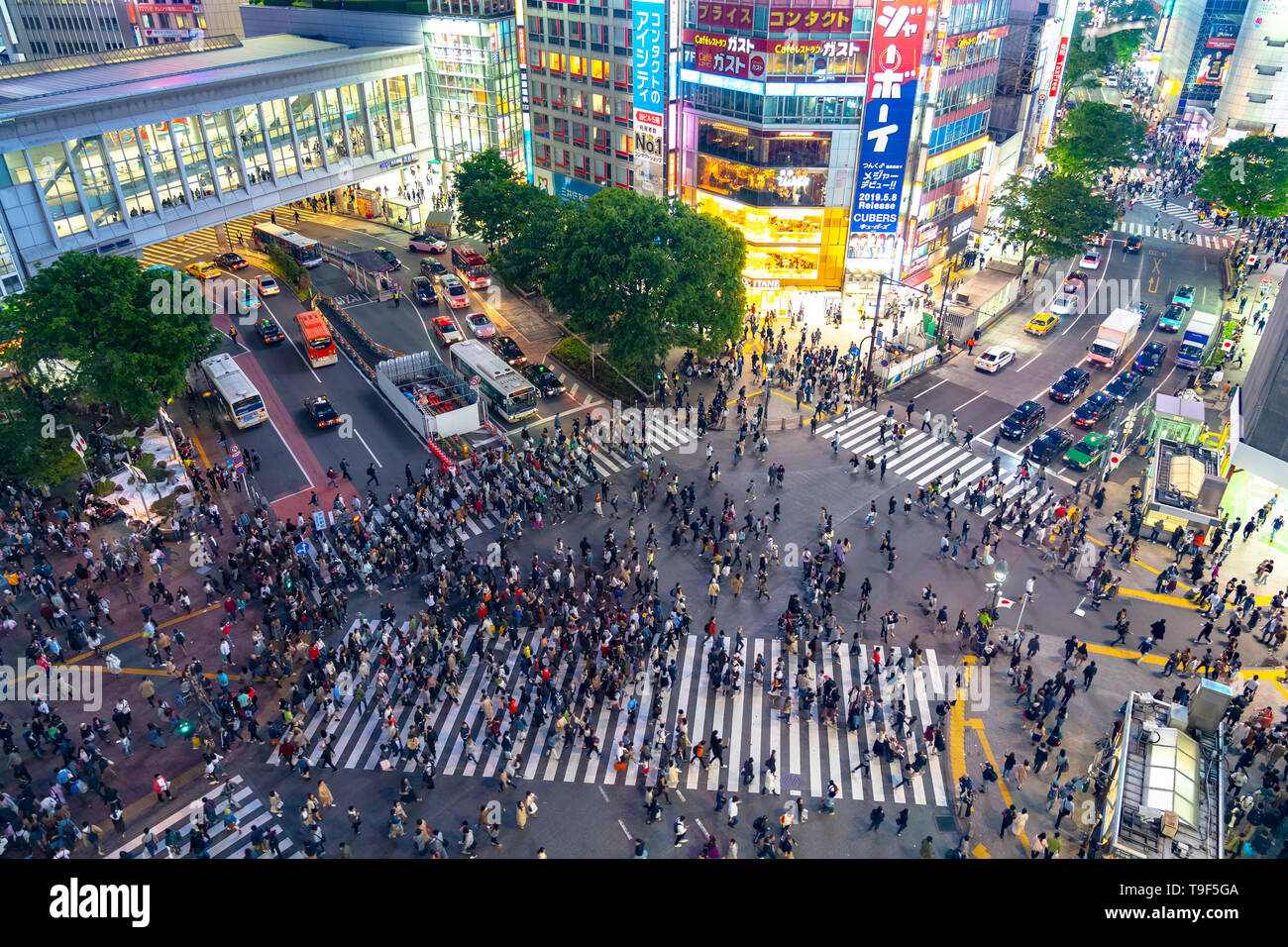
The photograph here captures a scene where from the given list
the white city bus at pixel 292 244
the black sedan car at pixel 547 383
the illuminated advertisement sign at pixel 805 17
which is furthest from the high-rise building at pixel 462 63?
the black sedan car at pixel 547 383

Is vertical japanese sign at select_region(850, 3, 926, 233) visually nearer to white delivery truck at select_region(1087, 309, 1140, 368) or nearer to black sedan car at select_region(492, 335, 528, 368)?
white delivery truck at select_region(1087, 309, 1140, 368)

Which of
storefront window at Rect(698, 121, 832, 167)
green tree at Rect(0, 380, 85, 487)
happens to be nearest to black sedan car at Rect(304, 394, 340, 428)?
green tree at Rect(0, 380, 85, 487)

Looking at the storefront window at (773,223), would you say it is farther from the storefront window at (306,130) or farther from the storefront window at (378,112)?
the storefront window at (378,112)

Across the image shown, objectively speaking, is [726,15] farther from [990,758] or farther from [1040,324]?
[990,758]

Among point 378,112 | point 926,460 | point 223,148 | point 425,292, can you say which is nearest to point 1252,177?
point 926,460

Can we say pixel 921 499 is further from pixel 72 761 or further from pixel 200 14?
pixel 200 14
